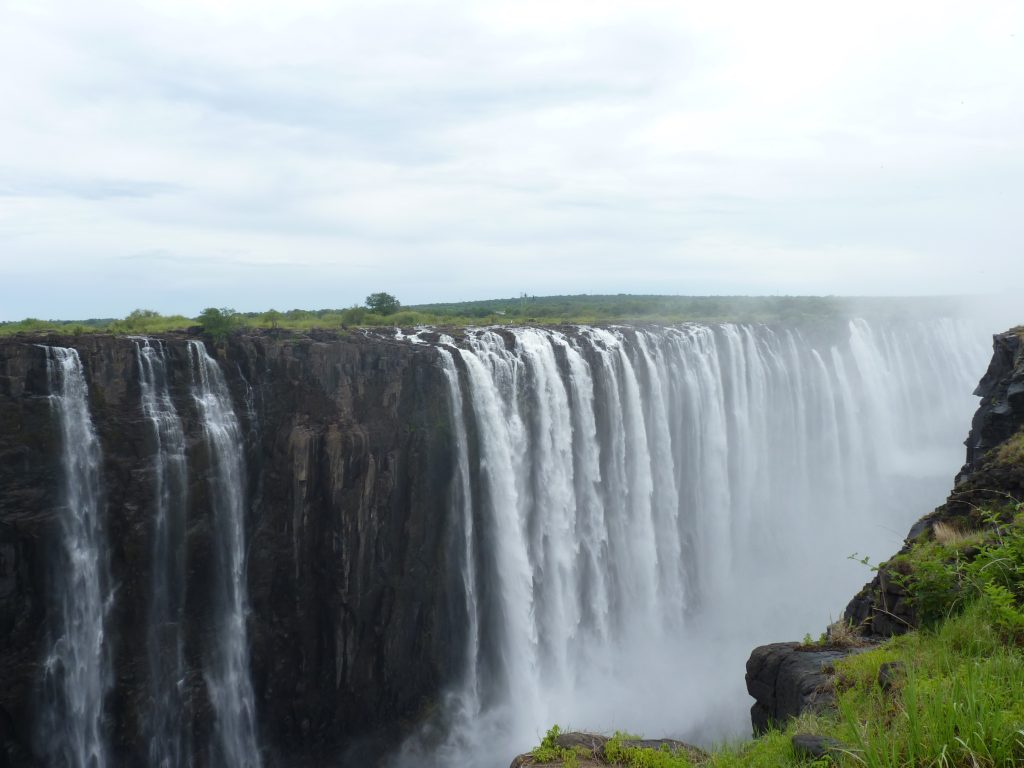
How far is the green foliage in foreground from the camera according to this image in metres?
5.10

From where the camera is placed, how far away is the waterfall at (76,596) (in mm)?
17422

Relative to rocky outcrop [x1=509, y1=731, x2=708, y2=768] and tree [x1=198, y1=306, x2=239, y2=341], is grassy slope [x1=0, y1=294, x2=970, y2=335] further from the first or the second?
rocky outcrop [x1=509, y1=731, x2=708, y2=768]

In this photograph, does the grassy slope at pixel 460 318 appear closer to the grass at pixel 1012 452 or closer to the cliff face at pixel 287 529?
the cliff face at pixel 287 529

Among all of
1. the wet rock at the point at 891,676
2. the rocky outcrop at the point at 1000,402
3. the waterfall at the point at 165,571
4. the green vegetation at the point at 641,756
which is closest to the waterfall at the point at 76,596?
the waterfall at the point at 165,571

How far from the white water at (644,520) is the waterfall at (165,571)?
6441 mm

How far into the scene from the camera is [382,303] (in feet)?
126

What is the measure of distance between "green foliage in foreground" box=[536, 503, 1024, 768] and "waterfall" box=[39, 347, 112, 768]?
14765 millimetres

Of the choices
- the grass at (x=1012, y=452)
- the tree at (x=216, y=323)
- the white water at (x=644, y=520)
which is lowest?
the white water at (x=644, y=520)

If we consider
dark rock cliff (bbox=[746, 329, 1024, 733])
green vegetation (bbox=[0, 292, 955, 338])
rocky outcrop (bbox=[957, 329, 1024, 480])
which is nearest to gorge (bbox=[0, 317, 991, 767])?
green vegetation (bbox=[0, 292, 955, 338])

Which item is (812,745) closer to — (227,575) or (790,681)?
(790,681)

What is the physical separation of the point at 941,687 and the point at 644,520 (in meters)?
22.3

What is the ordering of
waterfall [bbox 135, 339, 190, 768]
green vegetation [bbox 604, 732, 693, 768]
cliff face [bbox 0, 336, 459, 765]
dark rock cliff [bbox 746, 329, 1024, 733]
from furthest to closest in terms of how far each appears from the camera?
waterfall [bbox 135, 339, 190, 768] → cliff face [bbox 0, 336, 459, 765] → dark rock cliff [bbox 746, 329, 1024, 733] → green vegetation [bbox 604, 732, 693, 768]

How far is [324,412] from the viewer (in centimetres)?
2133

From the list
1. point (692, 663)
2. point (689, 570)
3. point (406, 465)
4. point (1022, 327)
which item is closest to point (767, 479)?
point (689, 570)
